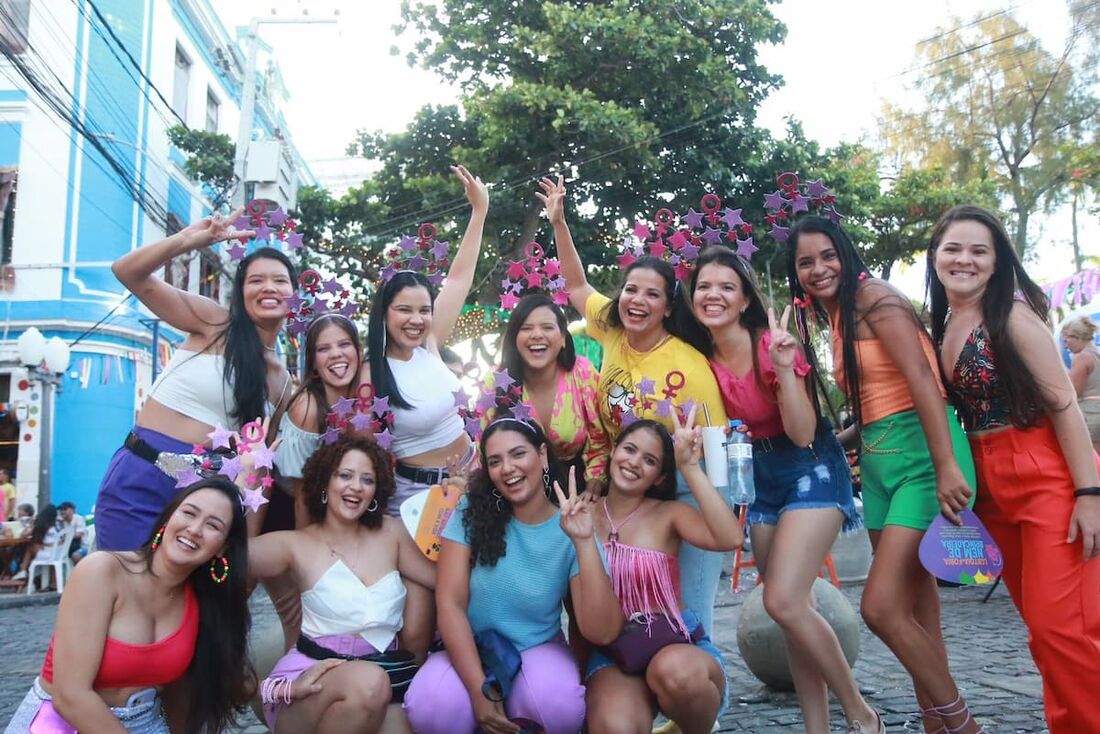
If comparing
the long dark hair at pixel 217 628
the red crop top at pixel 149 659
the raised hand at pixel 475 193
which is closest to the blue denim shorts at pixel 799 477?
the raised hand at pixel 475 193

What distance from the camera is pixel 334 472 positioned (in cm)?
316

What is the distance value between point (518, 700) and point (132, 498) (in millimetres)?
1585

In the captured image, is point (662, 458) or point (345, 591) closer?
point (345, 591)

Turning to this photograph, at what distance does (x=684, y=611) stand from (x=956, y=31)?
745 inches

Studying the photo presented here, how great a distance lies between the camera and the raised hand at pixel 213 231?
10.7 feet

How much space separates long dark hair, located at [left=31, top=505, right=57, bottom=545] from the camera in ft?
34.3

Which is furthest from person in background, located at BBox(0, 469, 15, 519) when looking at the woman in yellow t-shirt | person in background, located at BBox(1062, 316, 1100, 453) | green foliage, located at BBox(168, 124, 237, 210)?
person in background, located at BBox(1062, 316, 1100, 453)

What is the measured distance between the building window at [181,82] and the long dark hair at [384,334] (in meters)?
13.9

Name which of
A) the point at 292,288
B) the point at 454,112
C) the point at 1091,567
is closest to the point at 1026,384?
the point at 1091,567

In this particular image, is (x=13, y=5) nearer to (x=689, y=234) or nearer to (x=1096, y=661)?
(x=689, y=234)

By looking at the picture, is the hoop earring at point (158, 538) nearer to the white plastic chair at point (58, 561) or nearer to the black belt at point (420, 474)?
the black belt at point (420, 474)

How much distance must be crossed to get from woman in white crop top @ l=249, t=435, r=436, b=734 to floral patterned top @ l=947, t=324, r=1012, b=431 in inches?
79.7

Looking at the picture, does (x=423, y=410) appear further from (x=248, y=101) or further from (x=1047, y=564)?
(x=248, y=101)

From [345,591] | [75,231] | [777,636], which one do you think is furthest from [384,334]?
[75,231]
